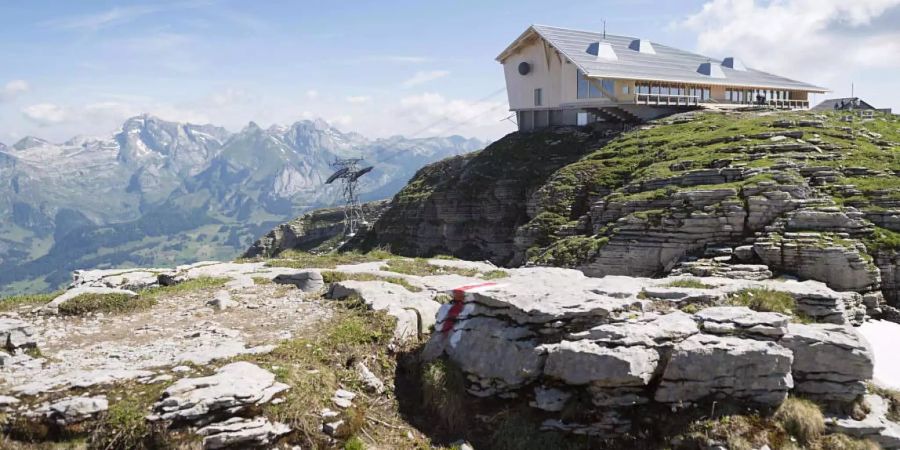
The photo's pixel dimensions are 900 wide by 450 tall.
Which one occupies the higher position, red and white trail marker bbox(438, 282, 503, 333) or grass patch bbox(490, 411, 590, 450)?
red and white trail marker bbox(438, 282, 503, 333)

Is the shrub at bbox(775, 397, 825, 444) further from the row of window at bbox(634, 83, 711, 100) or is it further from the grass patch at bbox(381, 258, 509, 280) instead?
the row of window at bbox(634, 83, 711, 100)

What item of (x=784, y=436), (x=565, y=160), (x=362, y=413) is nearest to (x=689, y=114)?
(x=565, y=160)

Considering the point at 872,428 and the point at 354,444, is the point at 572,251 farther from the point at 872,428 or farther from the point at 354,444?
the point at 354,444

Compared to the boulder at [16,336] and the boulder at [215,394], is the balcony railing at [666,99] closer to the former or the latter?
the boulder at [215,394]

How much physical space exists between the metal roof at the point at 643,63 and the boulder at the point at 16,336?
56.8 meters

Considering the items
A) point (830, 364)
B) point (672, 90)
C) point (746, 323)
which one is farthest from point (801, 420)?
point (672, 90)

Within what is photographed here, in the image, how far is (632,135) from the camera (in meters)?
59.3

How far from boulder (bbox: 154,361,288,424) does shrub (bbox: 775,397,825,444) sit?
14046 mm

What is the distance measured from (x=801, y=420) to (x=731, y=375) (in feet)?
6.92

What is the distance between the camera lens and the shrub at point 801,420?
15836mm

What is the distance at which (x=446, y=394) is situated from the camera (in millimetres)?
18000

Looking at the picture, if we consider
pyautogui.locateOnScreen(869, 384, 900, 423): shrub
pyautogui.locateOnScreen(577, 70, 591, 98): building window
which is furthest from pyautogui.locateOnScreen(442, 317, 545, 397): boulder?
pyautogui.locateOnScreen(577, 70, 591, 98): building window

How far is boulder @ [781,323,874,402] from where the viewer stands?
54.9 ft

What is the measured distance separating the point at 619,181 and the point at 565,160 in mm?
13025
